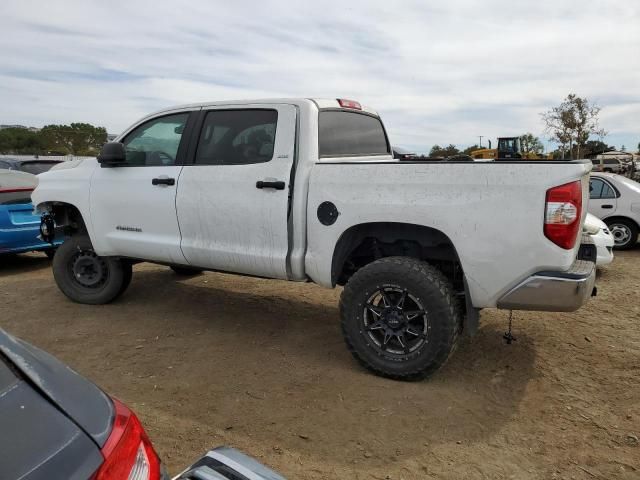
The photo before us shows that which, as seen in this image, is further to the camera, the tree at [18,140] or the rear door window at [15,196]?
the tree at [18,140]

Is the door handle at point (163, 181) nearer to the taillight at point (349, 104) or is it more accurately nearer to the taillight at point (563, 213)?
the taillight at point (349, 104)

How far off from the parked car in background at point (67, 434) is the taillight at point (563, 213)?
2278 millimetres

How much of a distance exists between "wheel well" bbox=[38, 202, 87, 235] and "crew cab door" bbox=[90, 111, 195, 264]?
0.56 meters

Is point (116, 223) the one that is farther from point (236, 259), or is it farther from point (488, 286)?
point (488, 286)

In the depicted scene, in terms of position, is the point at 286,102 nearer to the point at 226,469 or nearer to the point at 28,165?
the point at 226,469

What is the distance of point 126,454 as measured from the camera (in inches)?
52.5

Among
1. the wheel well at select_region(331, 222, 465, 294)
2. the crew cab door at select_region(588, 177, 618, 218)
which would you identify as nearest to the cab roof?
the wheel well at select_region(331, 222, 465, 294)

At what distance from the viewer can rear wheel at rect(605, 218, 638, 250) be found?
29.0ft

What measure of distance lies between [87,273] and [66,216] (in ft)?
2.12

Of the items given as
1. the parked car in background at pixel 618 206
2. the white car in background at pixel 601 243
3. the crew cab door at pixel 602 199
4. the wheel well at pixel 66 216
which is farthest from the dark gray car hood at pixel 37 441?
the parked car in background at pixel 618 206

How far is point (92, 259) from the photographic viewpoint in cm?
523

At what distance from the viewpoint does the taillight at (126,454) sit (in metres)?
1.26

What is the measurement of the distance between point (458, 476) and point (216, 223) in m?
2.65

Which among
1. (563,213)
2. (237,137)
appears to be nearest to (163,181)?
(237,137)
